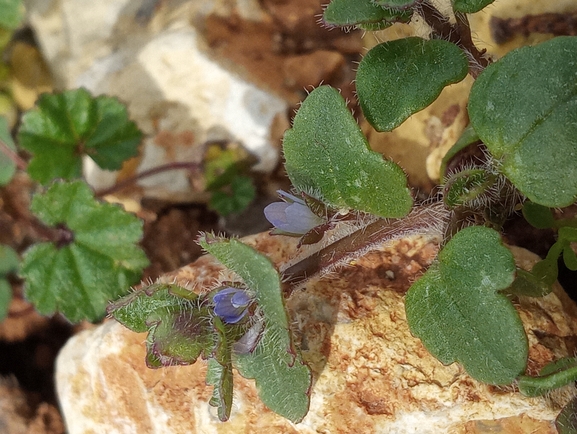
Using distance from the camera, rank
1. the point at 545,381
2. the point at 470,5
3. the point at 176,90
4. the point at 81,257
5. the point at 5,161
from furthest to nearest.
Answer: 1. the point at 176,90
2. the point at 5,161
3. the point at 81,257
4. the point at 470,5
5. the point at 545,381

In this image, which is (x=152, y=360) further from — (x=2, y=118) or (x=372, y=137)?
(x=2, y=118)

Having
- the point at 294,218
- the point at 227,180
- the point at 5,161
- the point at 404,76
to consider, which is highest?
the point at 404,76

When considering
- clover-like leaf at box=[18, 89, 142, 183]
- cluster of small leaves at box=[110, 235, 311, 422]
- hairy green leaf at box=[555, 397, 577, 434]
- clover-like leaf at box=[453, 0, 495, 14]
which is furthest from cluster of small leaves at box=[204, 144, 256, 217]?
hairy green leaf at box=[555, 397, 577, 434]

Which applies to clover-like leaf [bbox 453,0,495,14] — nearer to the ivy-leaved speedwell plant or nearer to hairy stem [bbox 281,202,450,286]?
the ivy-leaved speedwell plant

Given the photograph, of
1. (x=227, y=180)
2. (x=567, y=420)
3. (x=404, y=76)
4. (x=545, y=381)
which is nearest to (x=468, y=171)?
(x=404, y=76)

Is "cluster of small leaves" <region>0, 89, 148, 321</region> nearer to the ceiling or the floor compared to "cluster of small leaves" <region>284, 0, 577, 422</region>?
nearer to the floor

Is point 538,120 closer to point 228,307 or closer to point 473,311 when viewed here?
point 473,311

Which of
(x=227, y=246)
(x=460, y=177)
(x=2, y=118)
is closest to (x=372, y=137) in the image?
(x=460, y=177)
